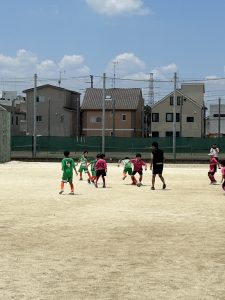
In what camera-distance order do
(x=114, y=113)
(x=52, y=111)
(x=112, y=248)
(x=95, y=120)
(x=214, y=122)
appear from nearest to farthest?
1. (x=112, y=248)
2. (x=114, y=113)
3. (x=52, y=111)
4. (x=95, y=120)
5. (x=214, y=122)

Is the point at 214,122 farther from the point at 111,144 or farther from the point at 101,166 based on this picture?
the point at 101,166

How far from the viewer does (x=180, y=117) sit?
3051 inches

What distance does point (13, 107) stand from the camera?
8531cm

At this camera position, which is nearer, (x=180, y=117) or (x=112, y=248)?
(x=112, y=248)

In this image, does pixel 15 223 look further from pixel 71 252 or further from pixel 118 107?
pixel 118 107

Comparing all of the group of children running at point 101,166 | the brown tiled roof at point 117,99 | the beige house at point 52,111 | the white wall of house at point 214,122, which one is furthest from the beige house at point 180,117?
the group of children running at point 101,166

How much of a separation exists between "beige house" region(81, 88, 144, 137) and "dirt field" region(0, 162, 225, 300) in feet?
203

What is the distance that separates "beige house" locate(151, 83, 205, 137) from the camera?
77.4 meters

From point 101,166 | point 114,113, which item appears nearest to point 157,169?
point 101,166

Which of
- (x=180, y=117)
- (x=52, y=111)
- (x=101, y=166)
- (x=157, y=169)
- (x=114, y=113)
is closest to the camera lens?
(x=157, y=169)

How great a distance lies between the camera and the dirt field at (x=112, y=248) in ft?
21.2

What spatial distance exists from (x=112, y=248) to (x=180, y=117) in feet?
228

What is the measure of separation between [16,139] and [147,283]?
43.2 metres

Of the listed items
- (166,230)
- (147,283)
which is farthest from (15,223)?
(147,283)
